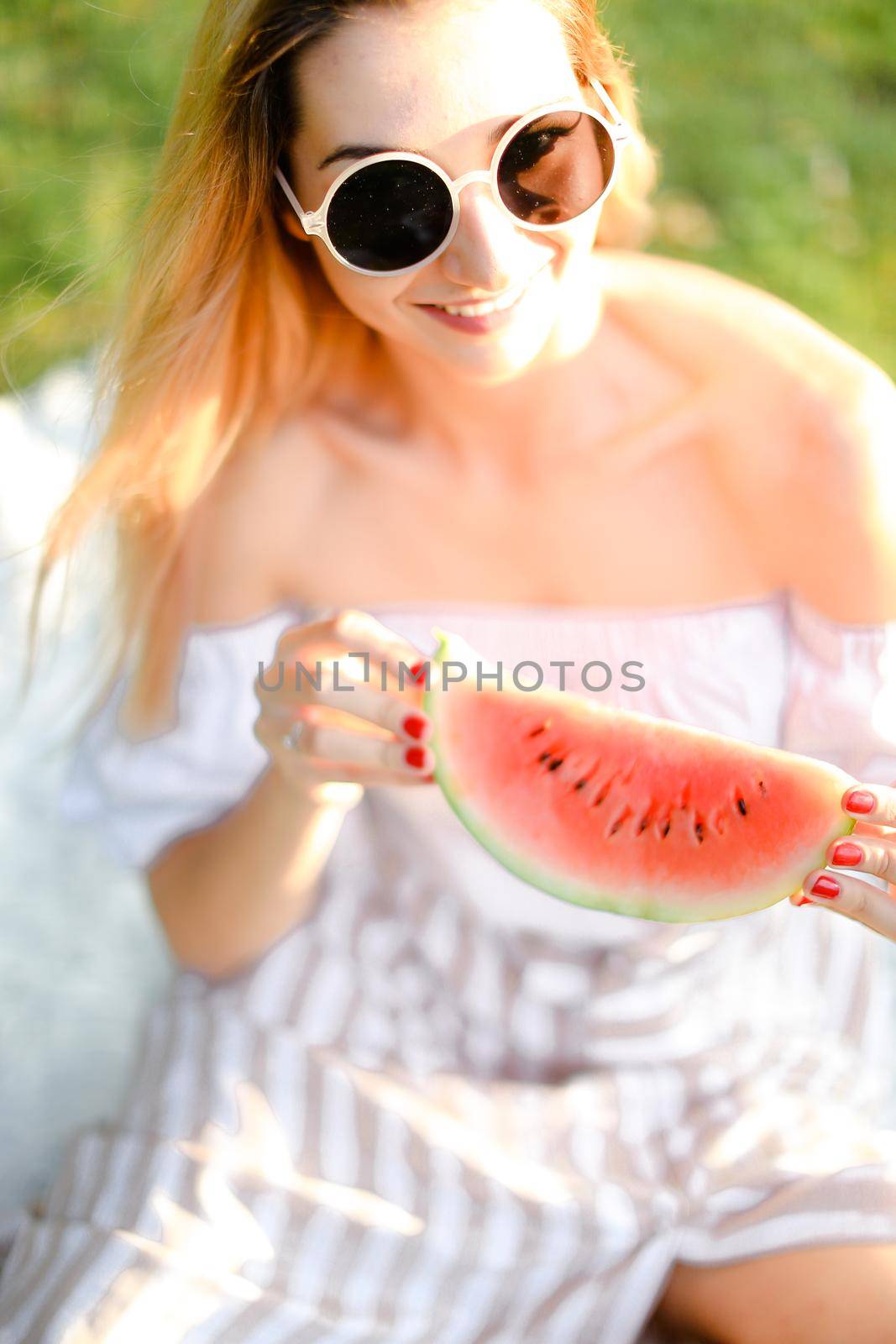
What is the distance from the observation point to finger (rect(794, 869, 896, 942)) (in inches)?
62.2

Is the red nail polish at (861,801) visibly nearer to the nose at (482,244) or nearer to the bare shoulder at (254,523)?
the nose at (482,244)

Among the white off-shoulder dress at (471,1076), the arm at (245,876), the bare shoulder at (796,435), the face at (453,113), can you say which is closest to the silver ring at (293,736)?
the arm at (245,876)

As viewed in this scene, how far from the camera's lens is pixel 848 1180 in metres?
1.82

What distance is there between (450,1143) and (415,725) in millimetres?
738

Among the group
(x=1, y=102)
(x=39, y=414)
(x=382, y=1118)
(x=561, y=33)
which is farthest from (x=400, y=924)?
(x=1, y=102)

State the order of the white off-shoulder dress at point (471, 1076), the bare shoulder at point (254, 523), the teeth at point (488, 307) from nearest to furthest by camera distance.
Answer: the teeth at point (488, 307), the white off-shoulder dress at point (471, 1076), the bare shoulder at point (254, 523)

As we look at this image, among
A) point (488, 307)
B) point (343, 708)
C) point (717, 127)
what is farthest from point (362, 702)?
point (717, 127)

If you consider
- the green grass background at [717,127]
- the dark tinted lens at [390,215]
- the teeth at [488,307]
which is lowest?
the teeth at [488,307]

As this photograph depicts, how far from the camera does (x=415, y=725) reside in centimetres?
165

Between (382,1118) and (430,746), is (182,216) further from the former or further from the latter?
(382,1118)

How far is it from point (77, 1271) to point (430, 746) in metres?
0.91

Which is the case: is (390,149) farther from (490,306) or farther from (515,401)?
(515,401)

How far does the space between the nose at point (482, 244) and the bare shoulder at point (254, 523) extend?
58 centimetres

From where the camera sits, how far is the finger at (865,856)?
60.8 inches
